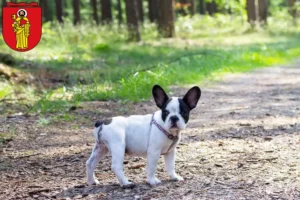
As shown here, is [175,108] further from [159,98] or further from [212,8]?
[212,8]

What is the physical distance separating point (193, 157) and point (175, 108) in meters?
Answer: 1.45

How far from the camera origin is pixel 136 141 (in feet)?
16.4

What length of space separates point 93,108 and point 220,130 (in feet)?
8.27

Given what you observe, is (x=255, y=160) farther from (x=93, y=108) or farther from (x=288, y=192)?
(x=93, y=108)

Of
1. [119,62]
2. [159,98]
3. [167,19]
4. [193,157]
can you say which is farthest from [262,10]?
[159,98]

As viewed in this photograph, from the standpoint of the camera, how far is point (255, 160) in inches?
231

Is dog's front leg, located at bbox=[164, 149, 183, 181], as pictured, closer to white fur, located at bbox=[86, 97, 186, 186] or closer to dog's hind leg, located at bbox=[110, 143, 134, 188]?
white fur, located at bbox=[86, 97, 186, 186]

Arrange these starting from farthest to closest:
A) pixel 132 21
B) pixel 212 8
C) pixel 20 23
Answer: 1. pixel 212 8
2. pixel 132 21
3. pixel 20 23

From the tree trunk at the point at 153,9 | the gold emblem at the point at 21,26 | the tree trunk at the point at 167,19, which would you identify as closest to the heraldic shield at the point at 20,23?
the gold emblem at the point at 21,26

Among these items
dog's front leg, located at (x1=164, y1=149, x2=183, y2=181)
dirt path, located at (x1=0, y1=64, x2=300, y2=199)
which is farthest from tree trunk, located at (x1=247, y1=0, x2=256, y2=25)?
dog's front leg, located at (x1=164, y1=149, x2=183, y2=181)

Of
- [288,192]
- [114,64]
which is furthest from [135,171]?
[114,64]

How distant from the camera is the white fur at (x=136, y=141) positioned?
487 centimetres

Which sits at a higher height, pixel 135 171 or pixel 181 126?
pixel 181 126

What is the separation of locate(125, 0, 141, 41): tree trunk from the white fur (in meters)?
19.8
